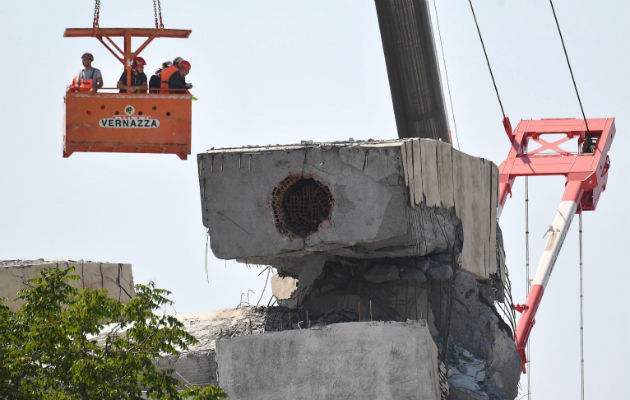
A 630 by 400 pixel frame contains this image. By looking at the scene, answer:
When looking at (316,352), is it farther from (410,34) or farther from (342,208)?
(410,34)

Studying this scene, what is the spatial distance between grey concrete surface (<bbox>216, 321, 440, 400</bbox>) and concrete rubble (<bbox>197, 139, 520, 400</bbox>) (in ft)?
0.23

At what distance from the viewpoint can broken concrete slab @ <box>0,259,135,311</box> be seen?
2975cm

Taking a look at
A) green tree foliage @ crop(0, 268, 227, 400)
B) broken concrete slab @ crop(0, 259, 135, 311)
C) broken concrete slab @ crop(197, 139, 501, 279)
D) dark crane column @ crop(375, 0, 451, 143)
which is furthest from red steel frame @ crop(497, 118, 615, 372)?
green tree foliage @ crop(0, 268, 227, 400)

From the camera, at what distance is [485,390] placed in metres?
24.5

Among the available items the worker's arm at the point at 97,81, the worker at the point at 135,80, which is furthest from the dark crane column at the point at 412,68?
the worker's arm at the point at 97,81

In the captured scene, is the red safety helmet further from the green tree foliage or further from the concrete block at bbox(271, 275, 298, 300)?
the green tree foliage

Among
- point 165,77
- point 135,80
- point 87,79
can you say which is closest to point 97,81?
point 87,79

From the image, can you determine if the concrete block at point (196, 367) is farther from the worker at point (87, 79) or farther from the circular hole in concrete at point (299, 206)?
the worker at point (87, 79)

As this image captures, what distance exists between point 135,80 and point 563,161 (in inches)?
835

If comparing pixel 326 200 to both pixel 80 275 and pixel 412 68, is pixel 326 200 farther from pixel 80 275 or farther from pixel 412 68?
pixel 412 68

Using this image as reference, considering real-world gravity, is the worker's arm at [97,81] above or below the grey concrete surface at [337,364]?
above

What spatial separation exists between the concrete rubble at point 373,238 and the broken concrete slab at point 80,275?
221 inches

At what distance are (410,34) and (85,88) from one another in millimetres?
9342

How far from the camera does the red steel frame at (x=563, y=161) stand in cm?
4916
